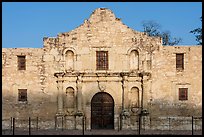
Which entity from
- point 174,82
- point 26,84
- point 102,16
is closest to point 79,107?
point 26,84

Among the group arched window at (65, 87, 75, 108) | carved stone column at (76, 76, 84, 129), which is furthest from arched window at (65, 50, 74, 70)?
arched window at (65, 87, 75, 108)

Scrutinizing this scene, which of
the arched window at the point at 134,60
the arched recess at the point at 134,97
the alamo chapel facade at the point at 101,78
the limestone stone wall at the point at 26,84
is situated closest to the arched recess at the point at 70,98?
the alamo chapel facade at the point at 101,78

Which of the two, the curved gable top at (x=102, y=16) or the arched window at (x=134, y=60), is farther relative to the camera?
the curved gable top at (x=102, y=16)

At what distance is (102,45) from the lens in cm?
2453

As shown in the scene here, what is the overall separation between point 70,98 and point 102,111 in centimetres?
228

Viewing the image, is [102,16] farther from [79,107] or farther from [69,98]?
[79,107]

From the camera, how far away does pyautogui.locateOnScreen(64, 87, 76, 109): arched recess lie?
970 inches

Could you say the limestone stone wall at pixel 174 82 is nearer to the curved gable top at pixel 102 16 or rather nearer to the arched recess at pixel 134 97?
the arched recess at pixel 134 97

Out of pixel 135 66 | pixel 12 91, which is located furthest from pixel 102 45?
pixel 12 91

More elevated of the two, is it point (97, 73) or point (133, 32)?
point (133, 32)

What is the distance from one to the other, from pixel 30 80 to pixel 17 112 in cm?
225

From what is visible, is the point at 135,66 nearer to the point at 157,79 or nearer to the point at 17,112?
the point at 157,79

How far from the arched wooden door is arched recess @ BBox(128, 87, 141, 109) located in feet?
3.99

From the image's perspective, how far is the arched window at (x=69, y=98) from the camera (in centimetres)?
2466
